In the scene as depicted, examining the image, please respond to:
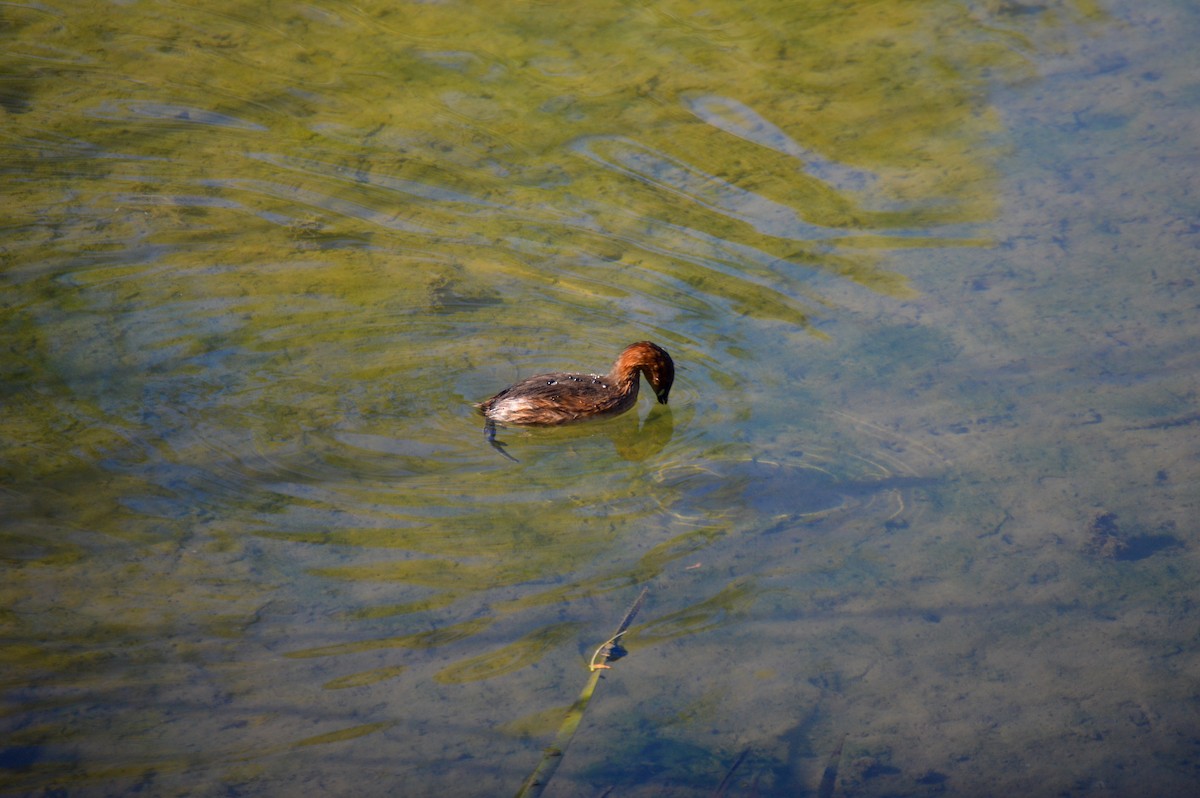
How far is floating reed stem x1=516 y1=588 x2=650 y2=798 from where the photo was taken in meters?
4.91

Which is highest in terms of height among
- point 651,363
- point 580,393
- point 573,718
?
point 651,363

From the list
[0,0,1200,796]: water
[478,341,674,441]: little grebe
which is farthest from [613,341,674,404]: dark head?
[0,0,1200,796]: water

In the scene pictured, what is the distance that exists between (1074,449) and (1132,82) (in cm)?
498

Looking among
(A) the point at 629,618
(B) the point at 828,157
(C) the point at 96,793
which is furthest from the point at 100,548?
(B) the point at 828,157

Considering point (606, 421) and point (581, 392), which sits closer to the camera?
point (581, 392)

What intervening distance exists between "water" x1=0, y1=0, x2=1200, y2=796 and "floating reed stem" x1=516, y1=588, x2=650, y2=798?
3.0 inches

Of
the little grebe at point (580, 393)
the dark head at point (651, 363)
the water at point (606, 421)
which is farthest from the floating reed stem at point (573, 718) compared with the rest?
the dark head at point (651, 363)

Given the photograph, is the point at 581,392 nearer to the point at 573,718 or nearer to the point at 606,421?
the point at 606,421

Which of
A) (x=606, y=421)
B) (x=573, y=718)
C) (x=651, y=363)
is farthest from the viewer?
(x=606, y=421)

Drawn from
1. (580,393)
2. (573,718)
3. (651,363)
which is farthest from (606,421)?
(573,718)

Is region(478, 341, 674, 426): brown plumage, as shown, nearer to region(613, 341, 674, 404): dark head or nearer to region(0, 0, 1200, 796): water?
region(613, 341, 674, 404): dark head

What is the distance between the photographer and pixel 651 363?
24.1 ft

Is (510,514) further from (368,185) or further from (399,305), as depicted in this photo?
(368,185)

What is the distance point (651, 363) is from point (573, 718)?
2.74m
